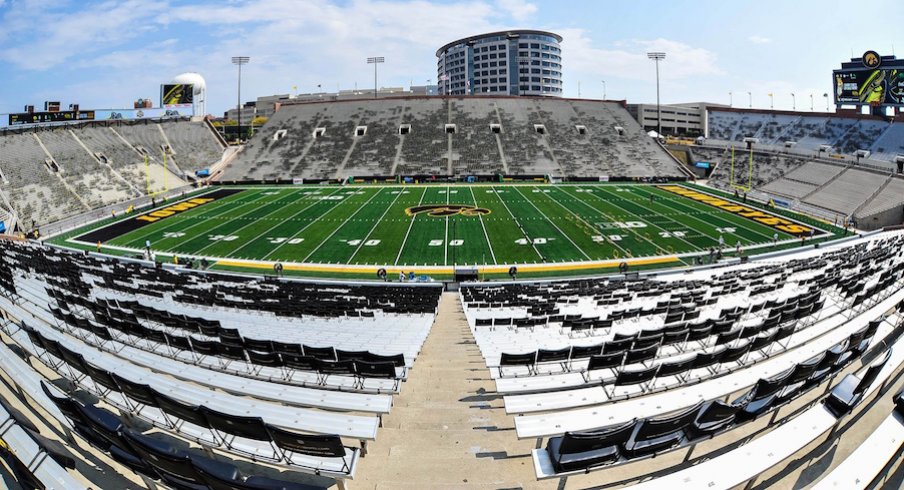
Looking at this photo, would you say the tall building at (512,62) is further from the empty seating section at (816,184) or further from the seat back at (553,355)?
the seat back at (553,355)

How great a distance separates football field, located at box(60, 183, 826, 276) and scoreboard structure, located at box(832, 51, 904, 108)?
89.7 ft

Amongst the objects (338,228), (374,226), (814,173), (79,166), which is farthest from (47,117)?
(814,173)

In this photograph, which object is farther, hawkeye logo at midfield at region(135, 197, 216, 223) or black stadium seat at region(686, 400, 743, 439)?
hawkeye logo at midfield at region(135, 197, 216, 223)

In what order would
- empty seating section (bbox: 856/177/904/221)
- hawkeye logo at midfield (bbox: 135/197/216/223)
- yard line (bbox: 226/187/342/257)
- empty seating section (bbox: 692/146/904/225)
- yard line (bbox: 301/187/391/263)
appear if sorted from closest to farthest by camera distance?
yard line (bbox: 301/187/391/263)
yard line (bbox: 226/187/342/257)
empty seating section (bbox: 856/177/904/221)
empty seating section (bbox: 692/146/904/225)
hawkeye logo at midfield (bbox: 135/197/216/223)

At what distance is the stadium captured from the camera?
221 inches

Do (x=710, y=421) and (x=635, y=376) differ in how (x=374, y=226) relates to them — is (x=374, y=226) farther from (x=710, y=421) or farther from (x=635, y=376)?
(x=710, y=421)

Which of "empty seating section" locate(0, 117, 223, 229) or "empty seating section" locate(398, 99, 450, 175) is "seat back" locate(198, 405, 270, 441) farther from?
"empty seating section" locate(398, 99, 450, 175)

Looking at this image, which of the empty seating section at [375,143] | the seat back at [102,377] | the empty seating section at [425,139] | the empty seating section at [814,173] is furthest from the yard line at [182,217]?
the empty seating section at [814,173]

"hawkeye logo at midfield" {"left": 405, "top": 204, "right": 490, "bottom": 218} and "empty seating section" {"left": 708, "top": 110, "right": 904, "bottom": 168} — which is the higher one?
"empty seating section" {"left": 708, "top": 110, "right": 904, "bottom": 168}

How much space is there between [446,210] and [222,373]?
118 feet

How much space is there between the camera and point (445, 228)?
36.8 metres

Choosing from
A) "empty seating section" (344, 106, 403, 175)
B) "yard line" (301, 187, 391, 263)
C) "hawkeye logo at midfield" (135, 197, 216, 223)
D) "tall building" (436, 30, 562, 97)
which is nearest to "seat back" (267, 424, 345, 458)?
"yard line" (301, 187, 391, 263)

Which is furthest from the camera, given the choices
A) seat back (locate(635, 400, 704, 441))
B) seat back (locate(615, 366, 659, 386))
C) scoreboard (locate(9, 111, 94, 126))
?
scoreboard (locate(9, 111, 94, 126))

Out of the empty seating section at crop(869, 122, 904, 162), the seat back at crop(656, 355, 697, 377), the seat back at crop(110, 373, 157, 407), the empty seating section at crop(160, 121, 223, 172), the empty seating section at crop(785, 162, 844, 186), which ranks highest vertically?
the empty seating section at crop(160, 121, 223, 172)
